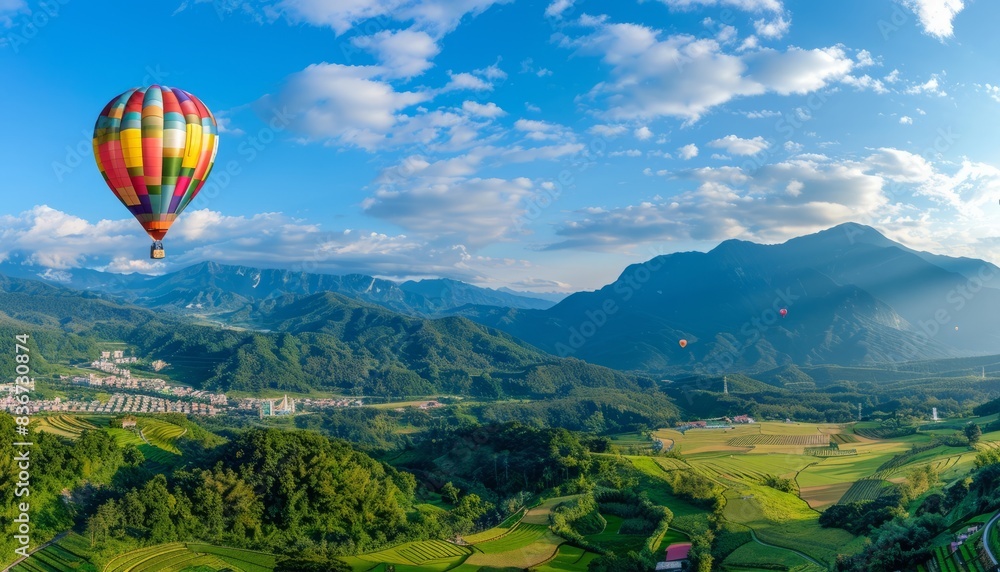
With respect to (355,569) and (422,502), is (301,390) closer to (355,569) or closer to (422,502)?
(422,502)

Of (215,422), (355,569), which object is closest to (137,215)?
(355,569)

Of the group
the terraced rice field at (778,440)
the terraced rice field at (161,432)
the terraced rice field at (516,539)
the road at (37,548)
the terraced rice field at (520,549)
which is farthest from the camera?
the terraced rice field at (778,440)

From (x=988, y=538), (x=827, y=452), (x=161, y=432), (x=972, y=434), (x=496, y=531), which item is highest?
(x=988, y=538)

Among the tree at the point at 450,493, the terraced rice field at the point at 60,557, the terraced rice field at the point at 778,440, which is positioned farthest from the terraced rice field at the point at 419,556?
the terraced rice field at the point at 778,440

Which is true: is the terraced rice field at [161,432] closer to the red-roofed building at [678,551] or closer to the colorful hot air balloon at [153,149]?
the colorful hot air balloon at [153,149]

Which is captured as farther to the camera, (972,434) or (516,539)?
(972,434)

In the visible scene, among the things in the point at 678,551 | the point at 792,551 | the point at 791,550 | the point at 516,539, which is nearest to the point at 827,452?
the point at 791,550

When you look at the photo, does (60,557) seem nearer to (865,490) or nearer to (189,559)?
(189,559)
